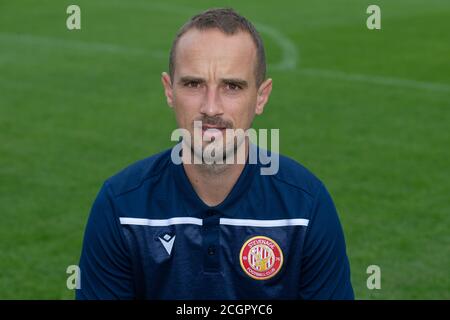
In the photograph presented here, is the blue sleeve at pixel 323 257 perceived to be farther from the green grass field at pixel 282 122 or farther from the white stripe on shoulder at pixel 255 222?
the green grass field at pixel 282 122

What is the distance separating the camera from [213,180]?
3.52 meters

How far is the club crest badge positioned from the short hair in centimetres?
64

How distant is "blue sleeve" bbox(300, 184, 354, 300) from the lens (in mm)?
3455

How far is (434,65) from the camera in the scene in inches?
556

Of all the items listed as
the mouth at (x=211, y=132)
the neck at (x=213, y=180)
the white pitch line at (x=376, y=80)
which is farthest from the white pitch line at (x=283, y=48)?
the mouth at (x=211, y=132)

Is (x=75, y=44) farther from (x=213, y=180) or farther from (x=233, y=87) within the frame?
(x=233, y=87)

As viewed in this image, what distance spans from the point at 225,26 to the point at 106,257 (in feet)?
3.40

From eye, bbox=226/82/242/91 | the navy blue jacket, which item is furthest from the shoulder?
eye, bbox=226/82/242/91

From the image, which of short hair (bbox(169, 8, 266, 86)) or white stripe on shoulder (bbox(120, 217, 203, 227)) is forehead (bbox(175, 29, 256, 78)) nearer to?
short hair (bbox(169, 8, 266, 86))

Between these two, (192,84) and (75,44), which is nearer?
(192,84)

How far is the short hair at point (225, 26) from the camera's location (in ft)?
10.9

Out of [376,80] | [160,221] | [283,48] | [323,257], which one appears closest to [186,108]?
[160,221]
